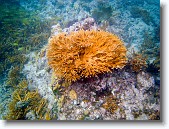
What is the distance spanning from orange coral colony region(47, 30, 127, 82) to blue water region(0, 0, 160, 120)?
0.22 m

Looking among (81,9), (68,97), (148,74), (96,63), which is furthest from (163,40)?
(68,97)

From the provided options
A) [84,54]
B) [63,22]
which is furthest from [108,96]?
[63,22]

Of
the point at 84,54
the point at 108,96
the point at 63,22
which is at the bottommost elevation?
the point at 108,96

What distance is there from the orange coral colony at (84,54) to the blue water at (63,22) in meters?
0.22

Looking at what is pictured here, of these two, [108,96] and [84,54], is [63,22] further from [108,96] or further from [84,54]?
[108,96]

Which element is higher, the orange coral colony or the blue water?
the blue water

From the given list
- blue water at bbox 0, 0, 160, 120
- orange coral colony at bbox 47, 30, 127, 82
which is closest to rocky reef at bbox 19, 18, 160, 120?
orange coral colony at bbox 47, 30, 127, 82

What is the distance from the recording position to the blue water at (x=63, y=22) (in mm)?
2189

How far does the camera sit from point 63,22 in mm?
2285

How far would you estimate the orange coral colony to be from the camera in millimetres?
1947

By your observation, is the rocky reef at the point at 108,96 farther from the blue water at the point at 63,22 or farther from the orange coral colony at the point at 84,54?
the blue water at the point at 63,22

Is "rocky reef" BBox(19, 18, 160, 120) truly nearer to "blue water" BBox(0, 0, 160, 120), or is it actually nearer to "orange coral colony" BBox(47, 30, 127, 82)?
"orange coral colony" BBox(47, 30, 127, 82)

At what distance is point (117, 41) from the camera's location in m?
2.08

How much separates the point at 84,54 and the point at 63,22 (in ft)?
1.69
